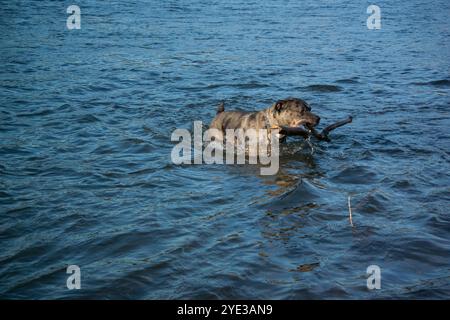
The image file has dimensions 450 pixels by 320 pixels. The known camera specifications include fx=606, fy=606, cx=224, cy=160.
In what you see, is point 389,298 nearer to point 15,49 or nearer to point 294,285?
point 294,285

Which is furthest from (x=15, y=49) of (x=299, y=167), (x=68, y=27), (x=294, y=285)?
(x=294, y=285)

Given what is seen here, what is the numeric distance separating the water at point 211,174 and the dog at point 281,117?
68 centimetres

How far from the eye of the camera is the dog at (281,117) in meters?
8.95

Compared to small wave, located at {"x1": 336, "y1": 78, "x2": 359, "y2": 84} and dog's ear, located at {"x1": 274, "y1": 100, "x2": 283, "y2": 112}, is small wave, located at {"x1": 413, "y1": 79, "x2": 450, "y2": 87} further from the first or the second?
dog's ear, located at {"x1": 274, "y1": 100, "x2": 283, "y2": 112}

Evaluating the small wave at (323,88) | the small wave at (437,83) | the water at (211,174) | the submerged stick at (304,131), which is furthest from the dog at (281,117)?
the small wave at (437,83)

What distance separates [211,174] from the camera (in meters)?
8.87

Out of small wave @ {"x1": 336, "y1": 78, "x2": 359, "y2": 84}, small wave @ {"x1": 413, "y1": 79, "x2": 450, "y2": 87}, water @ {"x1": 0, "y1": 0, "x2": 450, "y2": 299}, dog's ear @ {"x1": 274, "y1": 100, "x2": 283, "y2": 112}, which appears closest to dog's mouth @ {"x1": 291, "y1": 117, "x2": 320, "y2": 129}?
dog's ear @ {"x1": 274, "y1": 100, "x2": 283, "y2": 112}

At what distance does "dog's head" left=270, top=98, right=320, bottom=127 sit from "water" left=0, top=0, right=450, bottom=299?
692 mm

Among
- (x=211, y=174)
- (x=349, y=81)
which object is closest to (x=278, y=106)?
(x=211, y=174)

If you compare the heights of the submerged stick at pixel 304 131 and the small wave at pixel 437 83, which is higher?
the small wave at pixel 437 83

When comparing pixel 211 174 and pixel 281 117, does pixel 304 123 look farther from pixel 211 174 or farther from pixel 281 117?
pixel 211 174

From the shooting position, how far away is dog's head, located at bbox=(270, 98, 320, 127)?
8.92 metres

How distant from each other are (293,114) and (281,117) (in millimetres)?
197

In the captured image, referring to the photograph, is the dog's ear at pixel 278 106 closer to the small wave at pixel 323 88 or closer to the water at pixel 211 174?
the water at pixel 211 174
